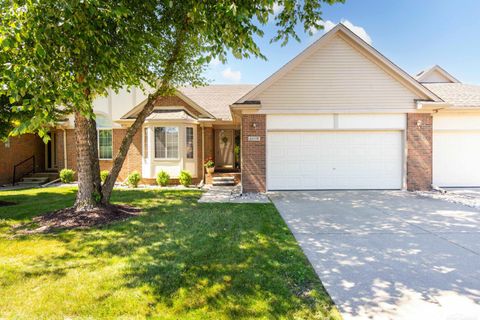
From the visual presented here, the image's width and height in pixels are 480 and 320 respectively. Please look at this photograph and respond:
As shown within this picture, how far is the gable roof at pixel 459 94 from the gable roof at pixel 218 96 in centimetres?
1055

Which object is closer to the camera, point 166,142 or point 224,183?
point 224,183

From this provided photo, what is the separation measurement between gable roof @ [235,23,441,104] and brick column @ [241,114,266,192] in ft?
2.77

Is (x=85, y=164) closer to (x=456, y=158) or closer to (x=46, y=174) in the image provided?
(x=46, y=174)

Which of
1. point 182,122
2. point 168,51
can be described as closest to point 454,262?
point 168,51

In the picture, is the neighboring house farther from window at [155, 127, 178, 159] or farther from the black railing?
the black railing

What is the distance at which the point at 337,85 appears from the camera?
10.4m

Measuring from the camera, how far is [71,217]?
6730 mm

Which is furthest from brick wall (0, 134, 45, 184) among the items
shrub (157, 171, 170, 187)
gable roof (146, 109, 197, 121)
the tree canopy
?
the tree canopy

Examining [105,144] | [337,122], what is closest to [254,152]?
[337,122]

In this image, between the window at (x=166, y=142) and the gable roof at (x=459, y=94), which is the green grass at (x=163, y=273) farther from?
the gable roof at (x=459, y=94)

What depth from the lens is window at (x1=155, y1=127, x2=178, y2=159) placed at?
13.2m

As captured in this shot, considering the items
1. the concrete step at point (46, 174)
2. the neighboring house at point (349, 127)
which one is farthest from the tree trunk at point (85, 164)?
the concrete step at point (46, 174)

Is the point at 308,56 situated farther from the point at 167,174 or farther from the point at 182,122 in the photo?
the point at 167,174

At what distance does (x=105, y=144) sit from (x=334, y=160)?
42.6 feet
